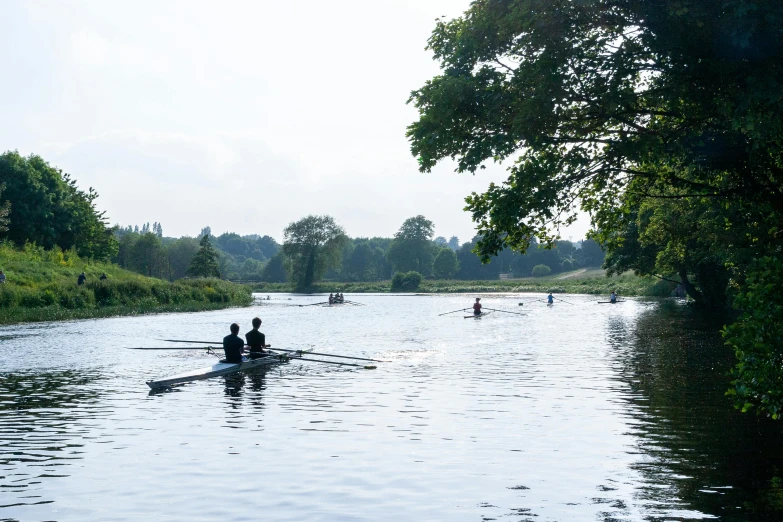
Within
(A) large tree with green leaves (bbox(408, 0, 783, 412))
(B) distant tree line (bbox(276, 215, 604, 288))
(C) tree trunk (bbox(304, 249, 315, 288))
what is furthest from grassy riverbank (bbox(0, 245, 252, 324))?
(C) tree trunk (bbox(304, 249, 315, 288))

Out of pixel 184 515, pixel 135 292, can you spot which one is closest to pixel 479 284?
pixel 135 292

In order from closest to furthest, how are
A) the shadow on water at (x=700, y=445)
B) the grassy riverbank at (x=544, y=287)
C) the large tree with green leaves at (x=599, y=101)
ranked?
the shadow on water at (x=700, y=445), the large tree with green leaves at (x=599, y=101), the grassy riverbank at (x=544, y=287)

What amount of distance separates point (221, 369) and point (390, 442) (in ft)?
34.0

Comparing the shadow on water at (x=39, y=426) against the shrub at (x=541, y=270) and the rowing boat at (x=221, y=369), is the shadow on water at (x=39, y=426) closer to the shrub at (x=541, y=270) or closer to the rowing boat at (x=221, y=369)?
the rowing boat at (x=221, y=369)

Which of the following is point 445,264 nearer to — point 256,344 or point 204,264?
point 204,264

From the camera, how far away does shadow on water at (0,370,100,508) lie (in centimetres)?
1097

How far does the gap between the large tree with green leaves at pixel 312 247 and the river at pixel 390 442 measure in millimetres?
113818

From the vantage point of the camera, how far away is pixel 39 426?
15.0 m

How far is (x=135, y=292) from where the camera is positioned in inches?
2383

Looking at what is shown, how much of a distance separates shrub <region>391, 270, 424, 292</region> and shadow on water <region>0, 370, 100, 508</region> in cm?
12018

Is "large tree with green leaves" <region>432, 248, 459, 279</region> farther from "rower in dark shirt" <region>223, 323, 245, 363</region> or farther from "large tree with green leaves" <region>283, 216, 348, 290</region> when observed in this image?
"rower in dark shirt" <region>223, 323, 245, 363</region>

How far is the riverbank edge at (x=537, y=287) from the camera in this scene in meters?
93.3

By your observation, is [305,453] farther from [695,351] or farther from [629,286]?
[629,286]

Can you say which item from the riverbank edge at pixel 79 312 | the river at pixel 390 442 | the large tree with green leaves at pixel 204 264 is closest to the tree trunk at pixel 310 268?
the large tree with green leaves at pixel 204 264
